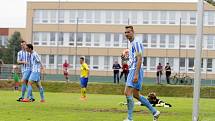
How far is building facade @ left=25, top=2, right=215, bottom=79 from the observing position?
8125 centimetres

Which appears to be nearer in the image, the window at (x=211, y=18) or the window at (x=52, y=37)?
the window at (x=211, y=18)

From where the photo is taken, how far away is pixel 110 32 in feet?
282

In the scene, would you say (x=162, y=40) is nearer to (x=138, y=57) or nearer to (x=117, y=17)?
(x=117, y=17)

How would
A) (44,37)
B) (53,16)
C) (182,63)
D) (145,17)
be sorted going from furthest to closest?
(53,16)
(44,37)
(145,17)
(182,63)

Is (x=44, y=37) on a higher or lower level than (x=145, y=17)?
lower

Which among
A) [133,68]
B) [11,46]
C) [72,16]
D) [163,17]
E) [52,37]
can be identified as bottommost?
[133,68]

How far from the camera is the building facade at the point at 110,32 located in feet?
267

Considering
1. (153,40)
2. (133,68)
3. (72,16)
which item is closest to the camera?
(133,68)

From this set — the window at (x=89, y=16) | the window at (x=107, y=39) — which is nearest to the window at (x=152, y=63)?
the window at (x=107, y=39)

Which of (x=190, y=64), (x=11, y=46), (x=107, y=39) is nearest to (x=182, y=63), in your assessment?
(x=190, y=64)

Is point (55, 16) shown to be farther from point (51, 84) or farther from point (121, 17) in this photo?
point (51, 84)

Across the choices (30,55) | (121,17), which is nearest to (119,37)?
(121,17)

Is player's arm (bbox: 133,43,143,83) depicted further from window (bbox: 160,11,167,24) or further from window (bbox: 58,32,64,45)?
window (bbox: 58,32,64,45)

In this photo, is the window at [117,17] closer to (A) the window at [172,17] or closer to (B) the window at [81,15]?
(B) the window at [81,15]
